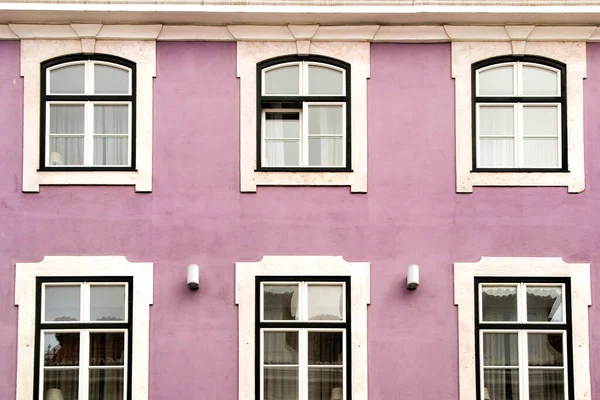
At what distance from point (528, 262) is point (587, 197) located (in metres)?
1.07

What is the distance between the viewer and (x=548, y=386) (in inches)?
494

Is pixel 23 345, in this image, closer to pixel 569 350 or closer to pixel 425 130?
pixel 425 130

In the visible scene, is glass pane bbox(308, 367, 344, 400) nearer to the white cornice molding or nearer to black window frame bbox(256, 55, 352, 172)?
black window frame bbox(256, 55, 352, 172)

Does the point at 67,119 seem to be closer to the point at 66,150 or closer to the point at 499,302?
the point at 66,150

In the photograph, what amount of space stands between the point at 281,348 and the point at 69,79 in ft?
13.7

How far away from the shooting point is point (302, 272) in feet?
41.6

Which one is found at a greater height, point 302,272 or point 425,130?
point 425,130

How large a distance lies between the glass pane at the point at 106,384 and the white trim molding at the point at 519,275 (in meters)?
3.97

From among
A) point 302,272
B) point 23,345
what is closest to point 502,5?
point 302,272

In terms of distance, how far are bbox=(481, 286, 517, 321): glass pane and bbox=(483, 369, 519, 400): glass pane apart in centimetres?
63

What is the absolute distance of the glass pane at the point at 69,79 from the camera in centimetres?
1316

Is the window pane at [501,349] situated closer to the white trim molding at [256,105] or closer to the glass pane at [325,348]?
the glass pane at [325,348]

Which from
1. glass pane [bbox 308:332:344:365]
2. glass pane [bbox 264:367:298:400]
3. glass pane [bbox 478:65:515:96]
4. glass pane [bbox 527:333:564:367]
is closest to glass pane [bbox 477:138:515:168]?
glass pane [bbox 478:65:515:96]

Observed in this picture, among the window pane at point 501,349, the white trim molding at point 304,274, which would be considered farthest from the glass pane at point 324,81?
the window pane at point 501,349
